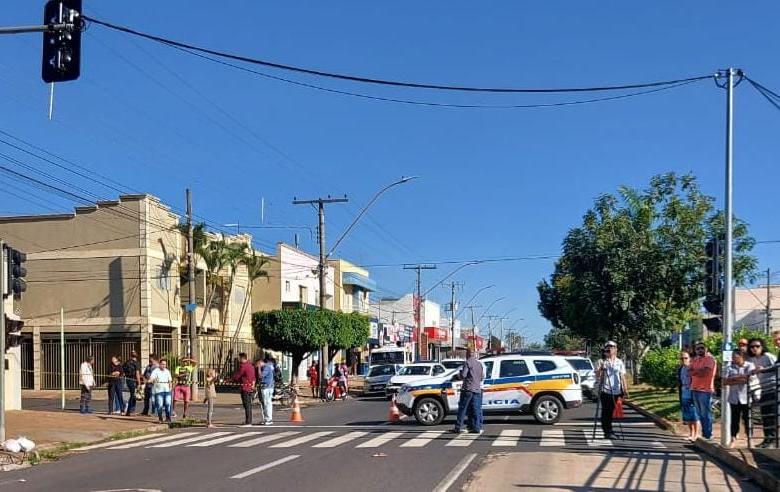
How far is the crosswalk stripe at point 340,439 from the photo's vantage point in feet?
54.4

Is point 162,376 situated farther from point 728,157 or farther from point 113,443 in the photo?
point 728,157

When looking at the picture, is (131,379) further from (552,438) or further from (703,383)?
(703,383)

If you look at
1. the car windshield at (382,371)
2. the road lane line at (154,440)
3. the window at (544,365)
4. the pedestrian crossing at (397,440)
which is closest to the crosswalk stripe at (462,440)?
the pedestrian crossing at (397,440)

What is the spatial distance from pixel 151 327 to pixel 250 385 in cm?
2067

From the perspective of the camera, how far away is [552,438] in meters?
17.1

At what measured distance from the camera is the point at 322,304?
39.4 metres

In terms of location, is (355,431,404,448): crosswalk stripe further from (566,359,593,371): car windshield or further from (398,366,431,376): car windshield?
(398,366,431,376): car windshield

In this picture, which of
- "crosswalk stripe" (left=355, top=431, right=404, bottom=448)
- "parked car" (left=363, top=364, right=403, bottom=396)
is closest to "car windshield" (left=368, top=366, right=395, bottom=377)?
"parked car" (left=363, top=364, right=403, bottom=396)

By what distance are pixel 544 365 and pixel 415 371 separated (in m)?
14.4

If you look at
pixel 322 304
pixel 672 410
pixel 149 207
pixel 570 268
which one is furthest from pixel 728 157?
pixel 149 207

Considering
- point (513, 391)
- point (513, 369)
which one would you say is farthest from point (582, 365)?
point (513, 391)

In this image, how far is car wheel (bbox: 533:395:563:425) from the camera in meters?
20.4

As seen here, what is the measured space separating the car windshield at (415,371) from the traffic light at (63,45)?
25.3 metres

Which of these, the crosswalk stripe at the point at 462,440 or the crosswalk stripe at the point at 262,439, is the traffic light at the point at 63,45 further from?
the crosswalk stripe at the point at 462,440
